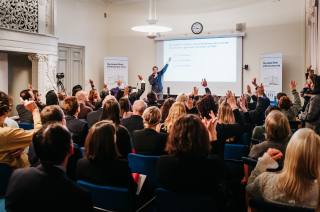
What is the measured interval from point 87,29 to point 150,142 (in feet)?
27.8

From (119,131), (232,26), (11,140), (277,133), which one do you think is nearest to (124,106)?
(119,131)

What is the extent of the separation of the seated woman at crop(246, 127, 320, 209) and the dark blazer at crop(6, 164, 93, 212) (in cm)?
104

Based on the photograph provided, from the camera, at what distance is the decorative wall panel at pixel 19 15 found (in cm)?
677

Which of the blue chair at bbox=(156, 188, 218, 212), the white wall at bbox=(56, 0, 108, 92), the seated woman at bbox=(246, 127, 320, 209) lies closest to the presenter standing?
the white wall at bbox=(56, 0, 108, 92)

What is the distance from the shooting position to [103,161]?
6.11 feet

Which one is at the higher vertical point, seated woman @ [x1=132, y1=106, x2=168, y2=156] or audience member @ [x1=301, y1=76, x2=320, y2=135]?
audience member @ [x1=301, y1=76, x2=320, y2=135]

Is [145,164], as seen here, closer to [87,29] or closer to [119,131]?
[119,131]

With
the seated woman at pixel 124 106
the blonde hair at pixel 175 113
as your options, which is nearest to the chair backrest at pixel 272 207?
the blonde hair at pixel 175 113

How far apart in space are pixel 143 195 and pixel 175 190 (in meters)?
0.46

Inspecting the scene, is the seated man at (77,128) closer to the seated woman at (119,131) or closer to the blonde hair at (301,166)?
the seated woman at (119,131)

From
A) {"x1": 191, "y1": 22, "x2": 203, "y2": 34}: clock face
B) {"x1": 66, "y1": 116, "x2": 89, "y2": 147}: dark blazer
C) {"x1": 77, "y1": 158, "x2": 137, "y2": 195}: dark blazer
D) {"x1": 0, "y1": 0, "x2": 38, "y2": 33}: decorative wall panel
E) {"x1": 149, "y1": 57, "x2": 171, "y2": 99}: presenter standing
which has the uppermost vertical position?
{"x1": 191, "y1": 22, "x2": 203, "y2": 34}: clock face

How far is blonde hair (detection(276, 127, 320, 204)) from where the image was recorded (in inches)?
56.3

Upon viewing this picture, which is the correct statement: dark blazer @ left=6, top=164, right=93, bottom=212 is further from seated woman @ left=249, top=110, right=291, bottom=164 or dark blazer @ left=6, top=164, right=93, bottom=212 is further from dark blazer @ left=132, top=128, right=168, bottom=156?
seated woman @ left=249, top=110, right=291, bottom=164

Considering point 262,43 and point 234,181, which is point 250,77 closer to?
point 262,43
